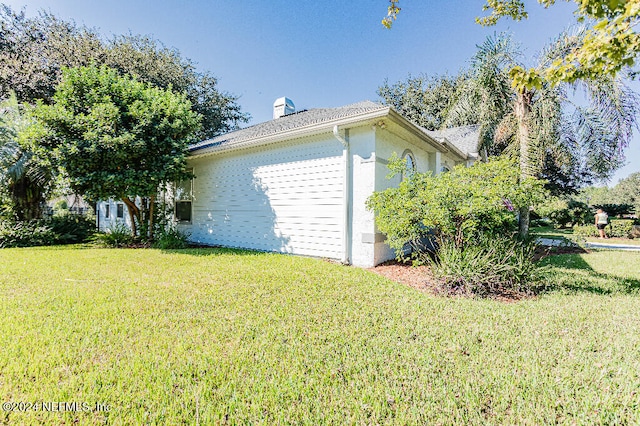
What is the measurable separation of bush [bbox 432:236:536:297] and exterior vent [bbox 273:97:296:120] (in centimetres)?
1057

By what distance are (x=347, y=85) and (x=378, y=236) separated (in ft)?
35.3

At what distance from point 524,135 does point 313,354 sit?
29.3 feet

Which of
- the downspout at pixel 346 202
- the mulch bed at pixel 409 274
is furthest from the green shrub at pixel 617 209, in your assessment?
the downspout at pixel 346 202

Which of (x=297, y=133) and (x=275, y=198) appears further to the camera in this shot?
(x=275, y=198)

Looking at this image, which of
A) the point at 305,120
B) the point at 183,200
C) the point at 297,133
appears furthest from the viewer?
the point at 183,200

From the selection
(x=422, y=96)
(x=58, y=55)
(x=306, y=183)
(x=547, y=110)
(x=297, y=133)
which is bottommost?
(x=306, y=183)

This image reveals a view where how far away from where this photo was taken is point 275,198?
8.31m

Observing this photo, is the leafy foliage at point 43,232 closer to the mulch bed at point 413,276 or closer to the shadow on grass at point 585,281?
the mulch bed at point 413,276

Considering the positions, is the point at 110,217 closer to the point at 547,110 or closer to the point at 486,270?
the point at 486,270

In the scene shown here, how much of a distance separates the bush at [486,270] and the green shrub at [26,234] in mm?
13046

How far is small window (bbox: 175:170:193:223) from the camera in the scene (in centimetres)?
1069

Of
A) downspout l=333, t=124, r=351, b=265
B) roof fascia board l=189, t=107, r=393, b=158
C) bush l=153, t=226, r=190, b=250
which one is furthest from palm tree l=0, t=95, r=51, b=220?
downspout l=333, t=124, r=351, b=265

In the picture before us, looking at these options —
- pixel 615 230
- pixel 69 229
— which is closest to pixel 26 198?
pixel 69 229

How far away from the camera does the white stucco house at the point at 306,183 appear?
263 inches
